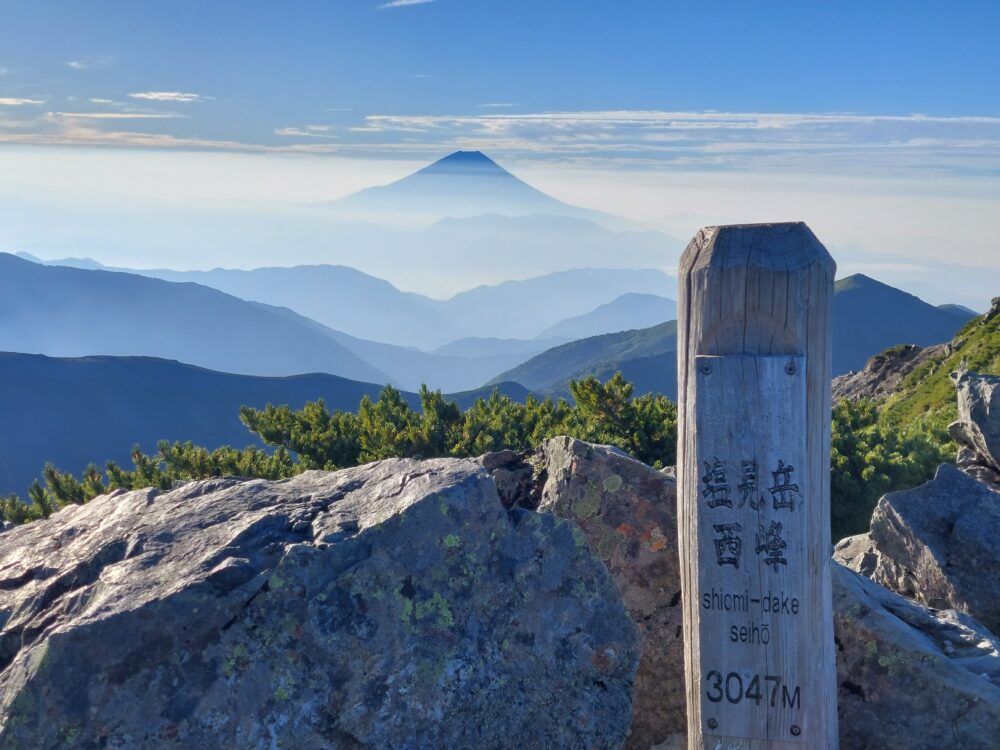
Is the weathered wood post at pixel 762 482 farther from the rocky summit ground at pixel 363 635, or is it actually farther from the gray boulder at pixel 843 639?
the gray boulder at pixel 843 639

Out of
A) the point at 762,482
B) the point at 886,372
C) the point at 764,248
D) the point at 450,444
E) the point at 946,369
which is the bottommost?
the point at 450,444

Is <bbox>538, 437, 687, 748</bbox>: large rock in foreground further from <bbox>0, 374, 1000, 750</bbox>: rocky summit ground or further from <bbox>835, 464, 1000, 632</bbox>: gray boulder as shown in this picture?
<bbox>835, 464, 1000, 632</bbox>: gray boulder

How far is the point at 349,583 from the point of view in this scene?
6.16m

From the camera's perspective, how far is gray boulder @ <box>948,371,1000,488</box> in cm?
1438

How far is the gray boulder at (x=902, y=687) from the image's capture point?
7285 mm

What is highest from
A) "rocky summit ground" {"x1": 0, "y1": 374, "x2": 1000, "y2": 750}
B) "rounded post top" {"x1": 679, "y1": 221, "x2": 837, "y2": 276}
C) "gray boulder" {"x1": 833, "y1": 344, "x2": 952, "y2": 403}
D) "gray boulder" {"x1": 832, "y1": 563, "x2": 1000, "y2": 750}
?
"rounded post top" {"x1": 679, "y1": 221, "x2": 837, "y2": 276}

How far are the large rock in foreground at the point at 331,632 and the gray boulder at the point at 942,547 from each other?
544 cm

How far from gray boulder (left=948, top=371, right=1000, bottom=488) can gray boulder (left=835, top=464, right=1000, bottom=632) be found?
4041mm

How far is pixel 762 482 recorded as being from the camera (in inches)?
250

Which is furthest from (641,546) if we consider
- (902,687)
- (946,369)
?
(946,369)

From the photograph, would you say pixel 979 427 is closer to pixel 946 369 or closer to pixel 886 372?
pixel 946 369

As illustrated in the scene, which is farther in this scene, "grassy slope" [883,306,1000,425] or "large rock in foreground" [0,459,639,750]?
"grassy slope" [883,306,1000,425]

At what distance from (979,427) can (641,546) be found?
904cm

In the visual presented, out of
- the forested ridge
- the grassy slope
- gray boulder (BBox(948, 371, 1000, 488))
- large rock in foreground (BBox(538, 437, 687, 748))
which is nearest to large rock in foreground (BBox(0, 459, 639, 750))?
Answer: large rock in foreground (BBox(538, 437, 687, 748))
